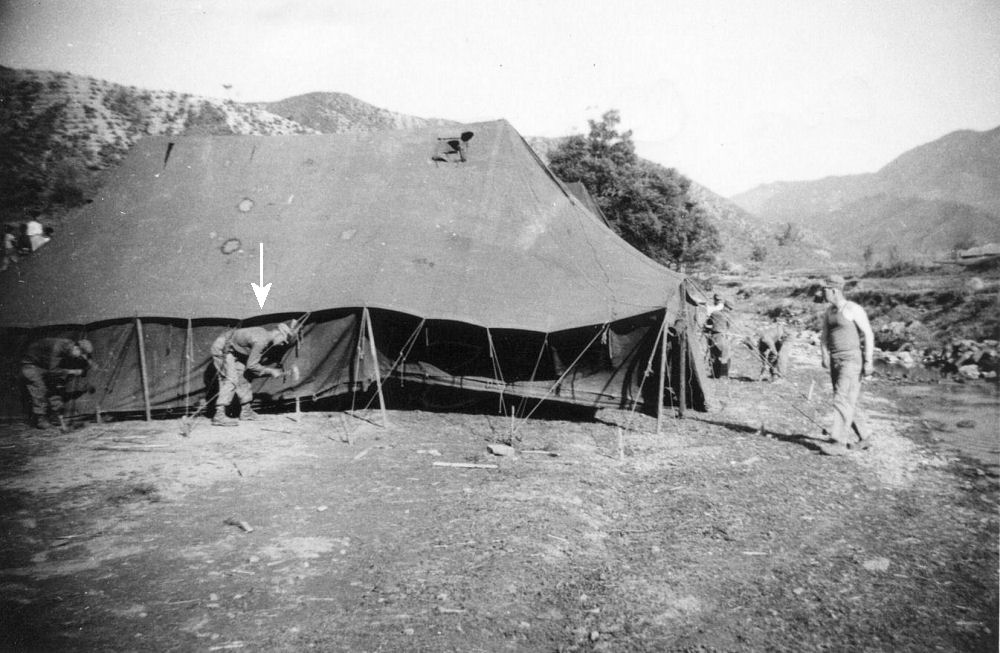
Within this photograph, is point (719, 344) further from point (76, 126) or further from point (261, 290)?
point (76, 126)

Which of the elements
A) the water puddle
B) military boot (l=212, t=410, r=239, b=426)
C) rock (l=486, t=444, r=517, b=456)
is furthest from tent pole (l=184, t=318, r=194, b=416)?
the water puddle

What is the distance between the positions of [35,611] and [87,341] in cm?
547

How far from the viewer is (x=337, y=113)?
224 feet

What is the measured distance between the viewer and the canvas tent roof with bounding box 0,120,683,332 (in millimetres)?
7738

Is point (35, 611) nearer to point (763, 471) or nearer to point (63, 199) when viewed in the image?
point (763, 471)

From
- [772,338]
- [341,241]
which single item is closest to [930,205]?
[772,338]

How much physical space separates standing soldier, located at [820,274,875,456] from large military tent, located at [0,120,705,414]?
5.54 feet

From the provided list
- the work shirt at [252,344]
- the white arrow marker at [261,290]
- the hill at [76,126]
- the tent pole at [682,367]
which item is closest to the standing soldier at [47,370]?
the work shirt at [252,344]

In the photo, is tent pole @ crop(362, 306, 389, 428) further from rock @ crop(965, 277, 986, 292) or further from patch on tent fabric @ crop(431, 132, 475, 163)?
rock @ crop(965, 277, 986, 292)

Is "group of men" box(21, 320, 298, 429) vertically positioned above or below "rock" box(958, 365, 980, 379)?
above

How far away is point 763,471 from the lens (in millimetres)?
5914

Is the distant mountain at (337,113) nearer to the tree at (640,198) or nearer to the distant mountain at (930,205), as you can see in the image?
the tree at (640,198)

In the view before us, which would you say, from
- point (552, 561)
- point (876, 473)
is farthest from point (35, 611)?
point (876, 473)

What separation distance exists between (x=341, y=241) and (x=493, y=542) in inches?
231
